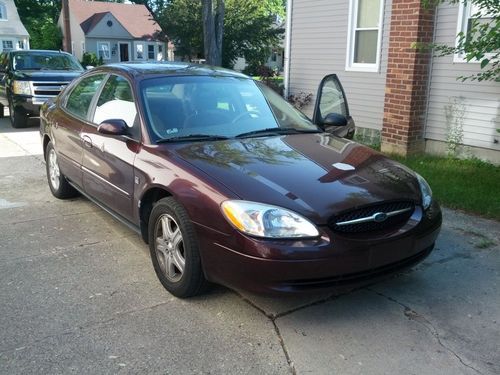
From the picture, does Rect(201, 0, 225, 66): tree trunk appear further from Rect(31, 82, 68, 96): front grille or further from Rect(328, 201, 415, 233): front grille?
Rect(328, 201, 415, 233): front grille

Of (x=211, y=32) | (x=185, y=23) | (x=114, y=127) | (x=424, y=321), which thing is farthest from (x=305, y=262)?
(x=185, y=23)

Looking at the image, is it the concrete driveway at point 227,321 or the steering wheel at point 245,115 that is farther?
the steering wheel at point 245,115

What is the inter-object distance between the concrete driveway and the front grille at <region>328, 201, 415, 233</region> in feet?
2.12

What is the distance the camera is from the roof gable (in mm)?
52531

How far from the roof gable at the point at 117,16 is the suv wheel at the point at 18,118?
4145cm

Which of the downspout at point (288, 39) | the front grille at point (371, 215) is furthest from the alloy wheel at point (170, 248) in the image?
the downspout at point (288, 39)

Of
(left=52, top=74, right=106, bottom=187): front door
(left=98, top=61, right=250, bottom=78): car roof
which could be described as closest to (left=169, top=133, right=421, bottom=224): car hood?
(left=98, top=61, right=250, bottom=78): car roof

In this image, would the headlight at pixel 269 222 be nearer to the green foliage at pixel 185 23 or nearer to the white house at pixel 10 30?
the green foliage at pixel 185 23

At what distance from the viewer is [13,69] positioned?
42.4 ft

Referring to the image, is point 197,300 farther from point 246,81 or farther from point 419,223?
point 246,81

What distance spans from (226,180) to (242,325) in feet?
3.12

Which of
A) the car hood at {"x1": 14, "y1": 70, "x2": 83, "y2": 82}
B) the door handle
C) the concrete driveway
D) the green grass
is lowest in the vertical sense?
the concrete driveway

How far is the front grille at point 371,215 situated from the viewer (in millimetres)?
3199

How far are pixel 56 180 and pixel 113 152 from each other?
7.04ft
